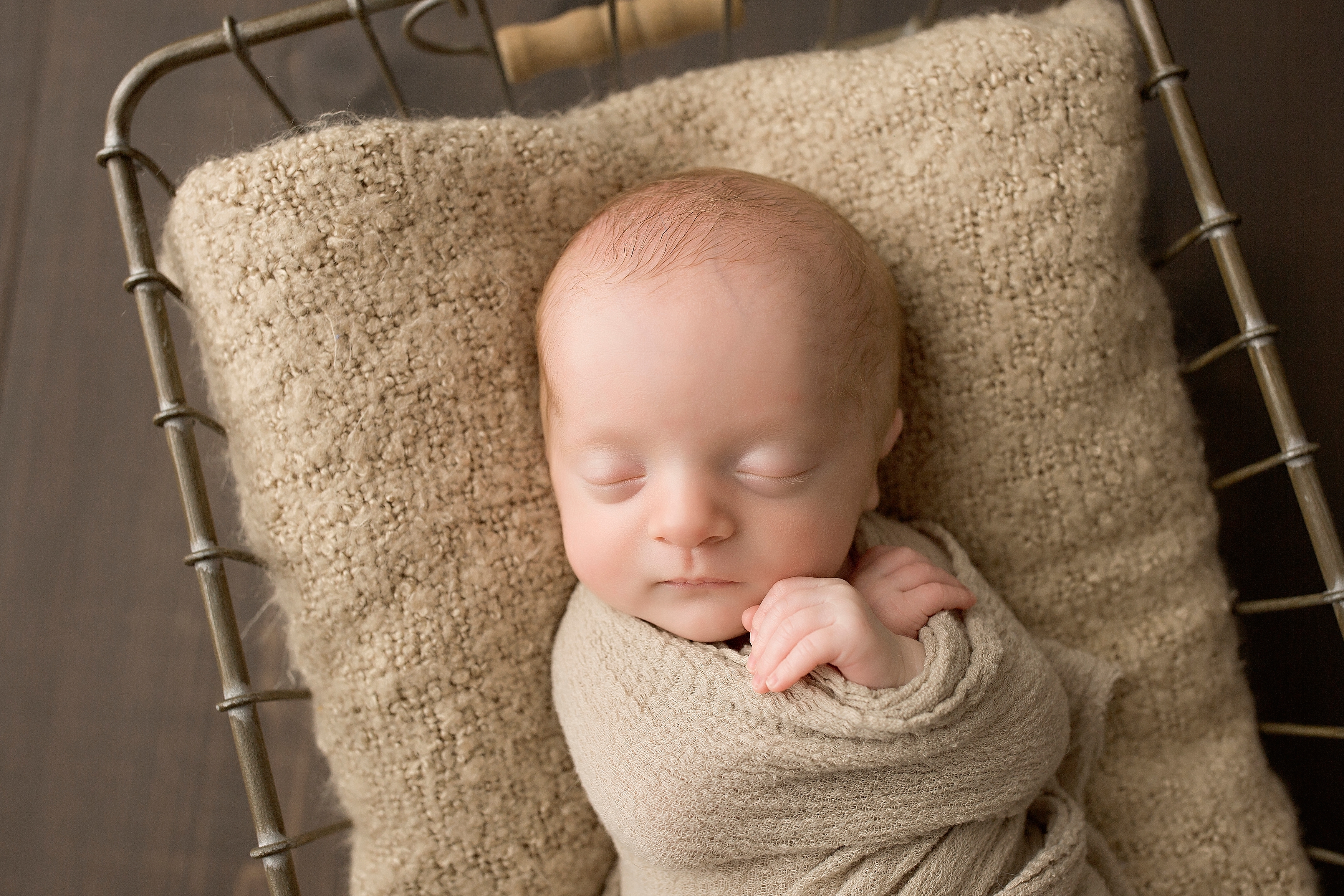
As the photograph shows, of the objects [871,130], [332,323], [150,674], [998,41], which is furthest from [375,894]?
[998,41]

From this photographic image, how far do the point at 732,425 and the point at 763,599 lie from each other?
0.48 feet

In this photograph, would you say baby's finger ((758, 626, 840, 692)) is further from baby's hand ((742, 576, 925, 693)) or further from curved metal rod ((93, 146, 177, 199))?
curved metal rod ((93, 146, 177, 199))

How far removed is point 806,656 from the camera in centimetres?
70

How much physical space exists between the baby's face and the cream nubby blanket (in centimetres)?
7

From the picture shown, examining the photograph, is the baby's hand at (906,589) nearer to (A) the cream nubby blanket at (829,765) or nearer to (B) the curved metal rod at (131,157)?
(A) the cream nubby blanket at (829,765)

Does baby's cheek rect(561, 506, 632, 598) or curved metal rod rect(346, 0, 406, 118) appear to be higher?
curved metal rod rect(346, 0, 406, 118)

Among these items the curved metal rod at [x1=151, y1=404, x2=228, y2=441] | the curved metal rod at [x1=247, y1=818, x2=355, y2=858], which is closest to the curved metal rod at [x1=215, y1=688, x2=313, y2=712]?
the curved metal rod at [x1=247, y1=818, x2=355, y2=858]

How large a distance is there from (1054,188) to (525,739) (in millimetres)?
698

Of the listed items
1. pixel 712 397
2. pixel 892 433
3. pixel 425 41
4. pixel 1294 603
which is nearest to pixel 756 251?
pixel 712 397

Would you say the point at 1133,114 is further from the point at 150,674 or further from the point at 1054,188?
the point at 150,674

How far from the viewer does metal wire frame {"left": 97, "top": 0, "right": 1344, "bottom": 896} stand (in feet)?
2.62

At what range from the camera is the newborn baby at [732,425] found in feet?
2.36

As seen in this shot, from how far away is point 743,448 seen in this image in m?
0.74

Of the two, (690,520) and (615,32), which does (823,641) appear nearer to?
(690,520)
